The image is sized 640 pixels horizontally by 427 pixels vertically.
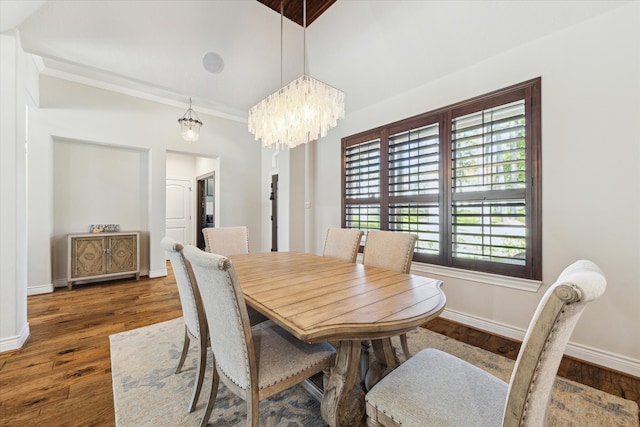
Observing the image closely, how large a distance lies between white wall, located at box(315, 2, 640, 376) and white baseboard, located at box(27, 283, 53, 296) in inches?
215

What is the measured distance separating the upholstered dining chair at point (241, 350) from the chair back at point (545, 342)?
77 centimetres

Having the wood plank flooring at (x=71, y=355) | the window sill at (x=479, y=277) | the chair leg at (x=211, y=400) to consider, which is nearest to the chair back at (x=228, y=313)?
the chair leg at (x=211, y=400)

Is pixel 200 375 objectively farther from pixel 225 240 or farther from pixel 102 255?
pixel 102 255

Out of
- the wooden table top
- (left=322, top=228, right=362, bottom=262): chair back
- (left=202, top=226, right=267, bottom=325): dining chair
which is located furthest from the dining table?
(left=202, top=226, right=267, bottom=325): dining chair

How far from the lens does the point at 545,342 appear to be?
0.67 m

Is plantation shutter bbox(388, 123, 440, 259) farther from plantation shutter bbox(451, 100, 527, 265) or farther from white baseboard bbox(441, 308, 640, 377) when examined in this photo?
white baseboard bbox(441, 308, 640, 377)

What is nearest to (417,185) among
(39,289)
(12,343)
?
(12,343)

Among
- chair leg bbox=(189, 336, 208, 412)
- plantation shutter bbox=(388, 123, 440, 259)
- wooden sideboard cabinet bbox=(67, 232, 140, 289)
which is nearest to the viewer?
chair leg bbox=(189, 336, 208, 412)

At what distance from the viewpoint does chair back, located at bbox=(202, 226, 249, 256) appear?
8.85 ft

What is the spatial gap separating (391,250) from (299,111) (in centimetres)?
137

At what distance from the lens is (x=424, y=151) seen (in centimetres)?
296

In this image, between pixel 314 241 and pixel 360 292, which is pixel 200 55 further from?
pixel 360 292

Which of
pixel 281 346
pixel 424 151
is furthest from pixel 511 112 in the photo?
pixel 281 346

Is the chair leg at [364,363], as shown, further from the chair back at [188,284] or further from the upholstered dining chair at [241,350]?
the chair back at [188,284]
